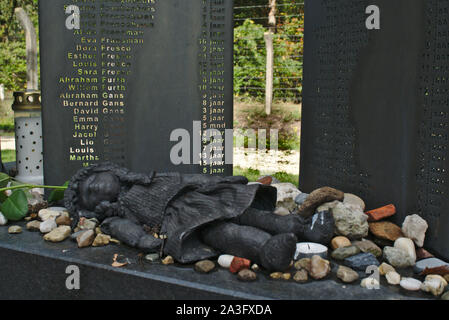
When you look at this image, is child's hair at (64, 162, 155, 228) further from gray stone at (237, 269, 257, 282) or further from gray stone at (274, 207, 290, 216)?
gray stone at (237, 269, 257, 282)

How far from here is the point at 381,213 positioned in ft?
8.02

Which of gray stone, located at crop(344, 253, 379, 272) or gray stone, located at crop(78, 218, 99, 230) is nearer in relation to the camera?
gray stone, located at crop(344, 253, 379, 272)

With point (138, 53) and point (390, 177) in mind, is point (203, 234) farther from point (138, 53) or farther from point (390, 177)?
point (138, 53)

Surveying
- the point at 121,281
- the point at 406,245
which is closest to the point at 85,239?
the point at 121,281

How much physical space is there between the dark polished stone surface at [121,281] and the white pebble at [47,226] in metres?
0.05

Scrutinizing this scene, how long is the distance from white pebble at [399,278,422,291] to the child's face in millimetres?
1404

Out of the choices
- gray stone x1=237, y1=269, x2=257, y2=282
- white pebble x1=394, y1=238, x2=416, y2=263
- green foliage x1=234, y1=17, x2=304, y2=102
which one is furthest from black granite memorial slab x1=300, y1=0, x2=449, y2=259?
green foliage x1=234, y1=17, x2=304, y2=102

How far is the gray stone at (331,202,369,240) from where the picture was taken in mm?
2229

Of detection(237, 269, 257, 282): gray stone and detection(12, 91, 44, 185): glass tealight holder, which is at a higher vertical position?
detection(12, 91, 44, 185): glass tealight holder

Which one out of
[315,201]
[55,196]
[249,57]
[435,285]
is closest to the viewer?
[435,285]

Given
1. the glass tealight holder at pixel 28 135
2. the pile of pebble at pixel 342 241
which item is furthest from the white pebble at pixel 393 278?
the glass tealight holder at pixel 28 135

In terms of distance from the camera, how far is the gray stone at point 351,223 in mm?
2229

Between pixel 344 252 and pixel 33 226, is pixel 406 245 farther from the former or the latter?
pixel 33 226

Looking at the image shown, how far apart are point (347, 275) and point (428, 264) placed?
386 mm
